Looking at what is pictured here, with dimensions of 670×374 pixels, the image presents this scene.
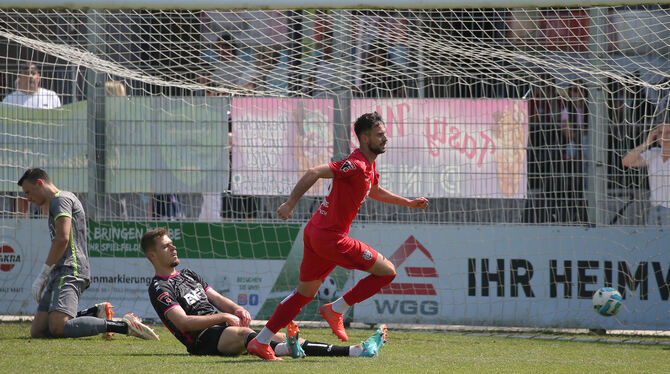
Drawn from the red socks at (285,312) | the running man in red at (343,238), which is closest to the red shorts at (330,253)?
the running man in red at (343,238)

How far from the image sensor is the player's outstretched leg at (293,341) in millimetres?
6227

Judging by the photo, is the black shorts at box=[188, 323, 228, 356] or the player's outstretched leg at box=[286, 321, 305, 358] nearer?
the player's outstretched leg at box=[286, 321, 305, 358]

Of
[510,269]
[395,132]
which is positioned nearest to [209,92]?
[395,132]

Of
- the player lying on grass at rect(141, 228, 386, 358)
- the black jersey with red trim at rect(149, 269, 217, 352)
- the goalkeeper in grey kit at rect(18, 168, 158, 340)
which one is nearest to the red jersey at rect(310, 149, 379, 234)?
the player lying on grass at rect(141, 228, 386, 358)

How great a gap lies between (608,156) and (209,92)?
187 inches

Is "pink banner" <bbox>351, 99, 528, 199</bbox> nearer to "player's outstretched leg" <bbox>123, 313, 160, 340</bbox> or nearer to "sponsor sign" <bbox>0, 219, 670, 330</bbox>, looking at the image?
"sponsor sign" <bbox>0, 219, 670, 330</bbox>

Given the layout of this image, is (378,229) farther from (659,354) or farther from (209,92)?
(659,354)

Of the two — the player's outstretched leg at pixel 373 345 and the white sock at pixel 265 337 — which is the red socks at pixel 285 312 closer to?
the white sock at pixel 265 337

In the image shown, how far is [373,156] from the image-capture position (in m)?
6.60

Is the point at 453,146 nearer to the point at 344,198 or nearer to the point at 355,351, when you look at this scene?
the point at 344,198

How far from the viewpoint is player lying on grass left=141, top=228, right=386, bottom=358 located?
246 inches

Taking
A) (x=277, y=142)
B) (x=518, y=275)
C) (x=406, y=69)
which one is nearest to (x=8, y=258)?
(x=277, y=142)

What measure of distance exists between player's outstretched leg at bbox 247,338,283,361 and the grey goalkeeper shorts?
8.56 ft

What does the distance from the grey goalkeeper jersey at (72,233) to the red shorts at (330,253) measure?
9.08ft
